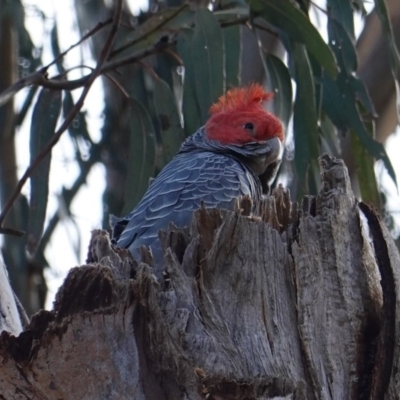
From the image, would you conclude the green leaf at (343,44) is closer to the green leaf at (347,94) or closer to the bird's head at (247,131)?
the green leaf at (347,94)

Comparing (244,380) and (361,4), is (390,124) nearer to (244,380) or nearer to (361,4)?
(361,4)

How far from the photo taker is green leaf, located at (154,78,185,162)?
139 inches

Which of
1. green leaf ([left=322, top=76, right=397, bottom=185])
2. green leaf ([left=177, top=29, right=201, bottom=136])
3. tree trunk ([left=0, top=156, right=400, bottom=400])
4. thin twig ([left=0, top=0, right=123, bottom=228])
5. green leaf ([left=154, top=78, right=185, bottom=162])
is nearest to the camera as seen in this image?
tree trunk ([left=0, top=156, right=400, bottom=400])

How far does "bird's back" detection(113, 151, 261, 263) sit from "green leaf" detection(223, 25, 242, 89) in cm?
40

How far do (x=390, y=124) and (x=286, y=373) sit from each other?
10.8 ft

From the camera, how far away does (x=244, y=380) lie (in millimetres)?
1607

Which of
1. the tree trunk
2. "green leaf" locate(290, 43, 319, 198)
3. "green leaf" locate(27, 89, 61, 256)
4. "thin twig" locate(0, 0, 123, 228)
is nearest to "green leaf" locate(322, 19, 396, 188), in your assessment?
"green leaf" locate(290, 43, 319, 198)

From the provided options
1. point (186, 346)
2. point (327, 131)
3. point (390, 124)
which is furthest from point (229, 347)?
point (390, 124)

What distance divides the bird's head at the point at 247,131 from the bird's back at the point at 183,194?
19 cm

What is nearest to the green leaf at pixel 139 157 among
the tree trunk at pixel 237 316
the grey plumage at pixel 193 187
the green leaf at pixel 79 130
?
the grey plumage at pixel 193 187

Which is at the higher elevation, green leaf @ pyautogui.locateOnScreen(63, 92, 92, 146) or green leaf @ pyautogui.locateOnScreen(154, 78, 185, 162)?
green leaf @ pyautogui.locateOnScreen(63, 92, 92, 146)

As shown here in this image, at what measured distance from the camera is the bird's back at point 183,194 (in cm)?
267

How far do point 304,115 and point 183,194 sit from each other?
0.80 metres

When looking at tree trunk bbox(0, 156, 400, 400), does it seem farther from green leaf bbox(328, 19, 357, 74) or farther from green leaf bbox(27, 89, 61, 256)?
green leaf bbox(328, 19, 357, 74)
